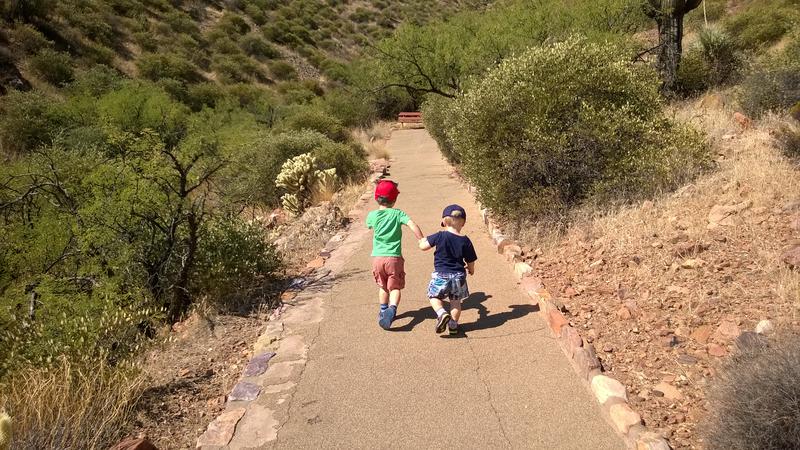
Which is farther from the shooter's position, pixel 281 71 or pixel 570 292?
pixel 281 71

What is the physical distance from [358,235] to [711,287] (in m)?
5.57

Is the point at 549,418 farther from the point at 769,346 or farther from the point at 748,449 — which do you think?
the point at 769,346

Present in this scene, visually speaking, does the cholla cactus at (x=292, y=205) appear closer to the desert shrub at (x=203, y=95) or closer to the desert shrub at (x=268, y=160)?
the desert shrub at (x=268, y=160)

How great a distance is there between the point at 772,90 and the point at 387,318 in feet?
29.0

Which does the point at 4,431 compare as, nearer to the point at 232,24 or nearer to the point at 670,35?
the point at 670,35

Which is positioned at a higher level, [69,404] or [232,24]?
[232,24]

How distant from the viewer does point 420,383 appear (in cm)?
420

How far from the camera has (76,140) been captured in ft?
50.9

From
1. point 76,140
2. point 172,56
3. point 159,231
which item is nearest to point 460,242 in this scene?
point 159,231

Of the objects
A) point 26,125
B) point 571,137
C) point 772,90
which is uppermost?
point 772,90

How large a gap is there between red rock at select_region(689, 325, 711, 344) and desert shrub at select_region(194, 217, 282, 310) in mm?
4503

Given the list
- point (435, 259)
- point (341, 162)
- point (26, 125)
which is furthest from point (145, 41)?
point (435, 259)

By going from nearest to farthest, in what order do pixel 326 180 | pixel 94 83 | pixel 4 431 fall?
pixel 4 431 → pixel 326 180 → pixel 94 83

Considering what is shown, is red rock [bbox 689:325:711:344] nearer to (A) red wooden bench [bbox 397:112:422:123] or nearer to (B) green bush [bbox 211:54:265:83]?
(A) red wooden bench [bbox 397:112:422:123]
